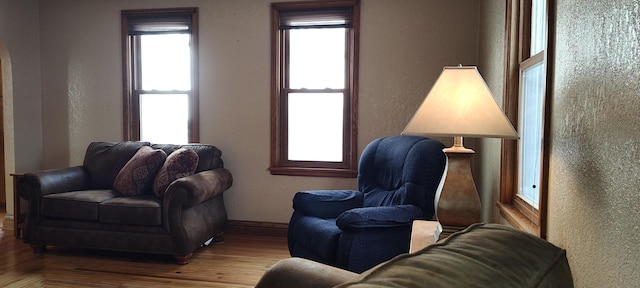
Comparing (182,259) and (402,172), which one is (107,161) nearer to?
(182,259)

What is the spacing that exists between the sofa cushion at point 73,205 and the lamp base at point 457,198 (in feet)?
9.20

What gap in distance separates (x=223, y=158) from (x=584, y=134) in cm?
348

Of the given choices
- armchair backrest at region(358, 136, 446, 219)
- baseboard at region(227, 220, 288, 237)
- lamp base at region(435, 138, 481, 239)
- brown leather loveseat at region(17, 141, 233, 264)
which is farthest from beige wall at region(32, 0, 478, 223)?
lamp base at region(435, 138, 481, 239)

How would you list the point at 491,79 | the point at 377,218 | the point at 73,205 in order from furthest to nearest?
the point at 73,205
the point at 491,79
the point at 377,218

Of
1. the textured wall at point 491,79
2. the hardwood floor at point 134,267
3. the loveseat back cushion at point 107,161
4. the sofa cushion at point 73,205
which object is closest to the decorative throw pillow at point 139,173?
the sofa cushion at point 73,205

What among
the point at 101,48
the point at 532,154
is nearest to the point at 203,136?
the point at 101,48

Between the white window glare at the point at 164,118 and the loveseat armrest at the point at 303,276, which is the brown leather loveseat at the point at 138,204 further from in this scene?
the loveseat armrest at the point at 303,276

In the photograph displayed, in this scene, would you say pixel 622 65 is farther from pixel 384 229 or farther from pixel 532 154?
pixel 384 229

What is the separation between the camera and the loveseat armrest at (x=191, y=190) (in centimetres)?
337

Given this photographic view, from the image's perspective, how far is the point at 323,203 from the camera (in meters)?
3.15

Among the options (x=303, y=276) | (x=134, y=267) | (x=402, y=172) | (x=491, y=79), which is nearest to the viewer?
(x=303, y=276)

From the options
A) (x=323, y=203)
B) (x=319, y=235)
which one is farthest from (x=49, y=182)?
(x=319, y=235)

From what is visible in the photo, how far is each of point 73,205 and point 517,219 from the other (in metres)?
3.20

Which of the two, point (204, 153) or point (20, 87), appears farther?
point (20, 87)
